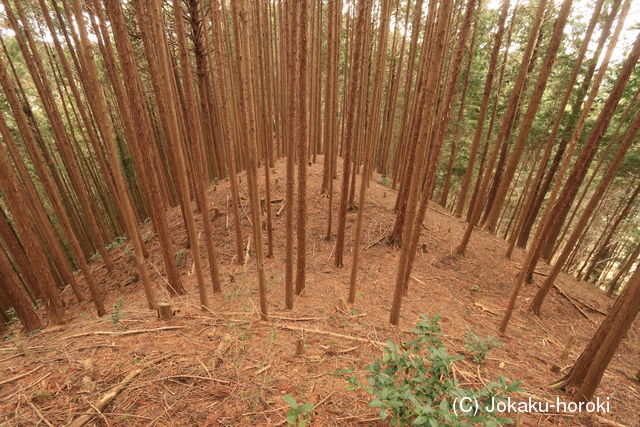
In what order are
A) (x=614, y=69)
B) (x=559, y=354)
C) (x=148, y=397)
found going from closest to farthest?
(x=148, y=397) → (x=559, y=354) → (x=614, y=69)

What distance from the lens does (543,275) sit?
23.0 feet

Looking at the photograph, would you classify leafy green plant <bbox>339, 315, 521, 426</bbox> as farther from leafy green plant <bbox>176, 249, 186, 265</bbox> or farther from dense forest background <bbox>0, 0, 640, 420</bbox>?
leafy green plant <bbox>176, 249, 186, 265</bbox>

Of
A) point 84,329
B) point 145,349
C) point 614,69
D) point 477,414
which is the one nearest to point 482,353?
point 477,414

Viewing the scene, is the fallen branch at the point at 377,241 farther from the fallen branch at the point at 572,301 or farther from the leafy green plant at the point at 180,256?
the leafy green plant at the point at 180,256

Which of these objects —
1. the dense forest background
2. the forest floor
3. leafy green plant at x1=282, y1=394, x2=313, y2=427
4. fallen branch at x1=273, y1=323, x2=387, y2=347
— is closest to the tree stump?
the forest floor

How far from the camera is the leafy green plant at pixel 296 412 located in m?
1.96

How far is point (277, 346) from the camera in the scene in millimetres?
3355

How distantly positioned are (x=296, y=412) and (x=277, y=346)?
1356 millimetres

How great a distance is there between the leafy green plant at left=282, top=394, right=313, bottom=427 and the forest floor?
0.16m

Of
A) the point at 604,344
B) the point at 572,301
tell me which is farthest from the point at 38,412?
the point at 572,301

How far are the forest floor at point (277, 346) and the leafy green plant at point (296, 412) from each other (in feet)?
0.51

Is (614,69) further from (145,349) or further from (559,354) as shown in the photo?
(145,349)

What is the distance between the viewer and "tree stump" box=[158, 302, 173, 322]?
3.56 meters

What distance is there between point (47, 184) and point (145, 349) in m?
4.54
